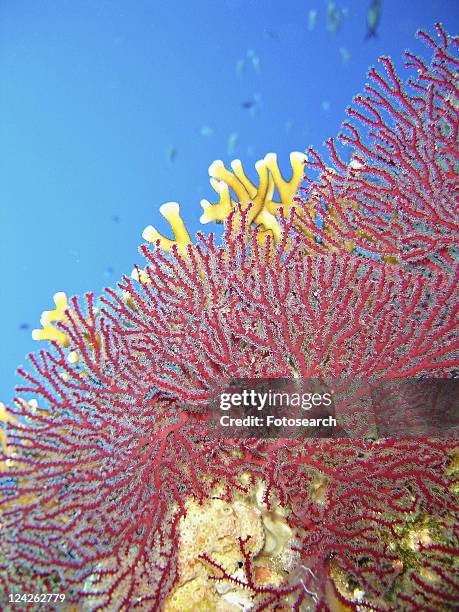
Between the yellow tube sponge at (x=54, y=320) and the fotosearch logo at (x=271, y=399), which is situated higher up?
the yellow tube sponge at (x=54, y=320)

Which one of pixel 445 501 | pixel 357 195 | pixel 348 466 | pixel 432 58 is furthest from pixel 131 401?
pixel 432 58

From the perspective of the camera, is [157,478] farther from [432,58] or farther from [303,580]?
[432,58]

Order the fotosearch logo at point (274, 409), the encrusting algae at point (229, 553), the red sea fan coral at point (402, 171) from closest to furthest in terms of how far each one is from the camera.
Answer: the encrusting algae at point (229, 553) → the fotosearch logo at point (274, 409) → the red sea fan coral at point (402, 171)

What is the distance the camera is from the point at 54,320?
396 cm

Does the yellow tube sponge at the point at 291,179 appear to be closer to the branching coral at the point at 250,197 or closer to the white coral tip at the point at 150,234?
the branching coral at the point at 250,197

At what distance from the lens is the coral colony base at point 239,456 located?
246 centimetres

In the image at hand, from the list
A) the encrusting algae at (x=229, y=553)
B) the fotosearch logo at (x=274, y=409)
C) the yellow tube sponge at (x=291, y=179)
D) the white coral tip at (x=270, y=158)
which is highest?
the white coral tip at (x=270, y=158)

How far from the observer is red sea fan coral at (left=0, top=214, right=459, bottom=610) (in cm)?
247

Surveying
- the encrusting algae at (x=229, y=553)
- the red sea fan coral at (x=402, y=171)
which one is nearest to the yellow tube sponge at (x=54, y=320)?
the encrusting algae at (x=229, y=553)

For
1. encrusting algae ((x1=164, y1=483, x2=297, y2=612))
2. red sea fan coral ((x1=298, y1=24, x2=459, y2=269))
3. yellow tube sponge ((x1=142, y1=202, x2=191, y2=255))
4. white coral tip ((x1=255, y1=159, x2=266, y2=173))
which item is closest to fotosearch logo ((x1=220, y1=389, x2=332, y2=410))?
encrusting algae ((x1=164, y1=483, x2=297, y2=612))

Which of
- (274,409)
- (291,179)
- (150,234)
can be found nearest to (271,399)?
(274,409)

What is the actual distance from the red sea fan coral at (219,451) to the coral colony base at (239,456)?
1 centimetres

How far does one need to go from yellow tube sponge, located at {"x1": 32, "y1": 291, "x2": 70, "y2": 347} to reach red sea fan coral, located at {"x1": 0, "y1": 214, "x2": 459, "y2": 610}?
3.47 feet

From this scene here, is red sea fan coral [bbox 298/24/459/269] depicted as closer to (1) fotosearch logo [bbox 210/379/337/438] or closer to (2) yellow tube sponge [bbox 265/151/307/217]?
(2) yellow tube sponge [bbox 265/151/307/217]
